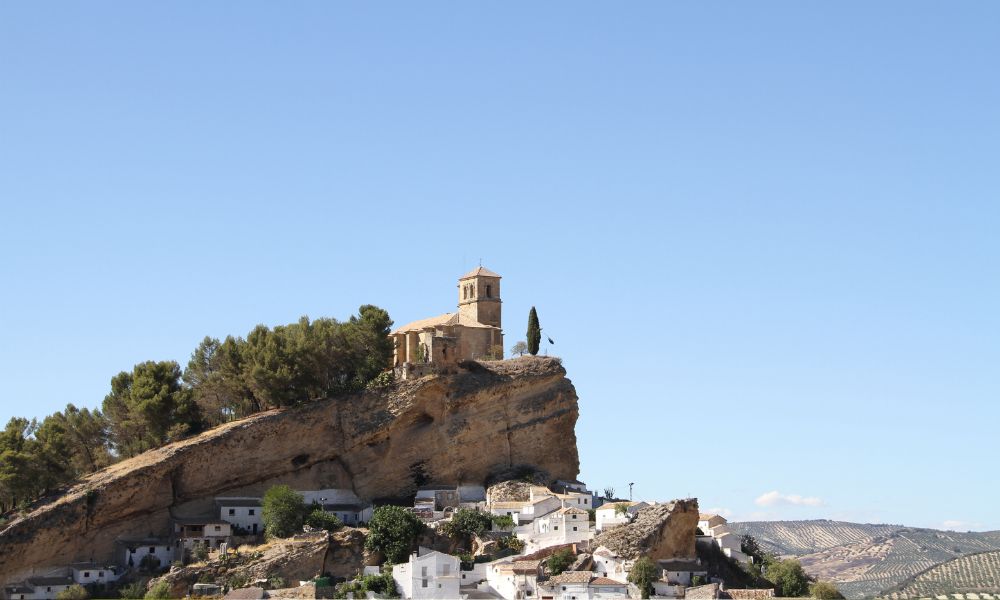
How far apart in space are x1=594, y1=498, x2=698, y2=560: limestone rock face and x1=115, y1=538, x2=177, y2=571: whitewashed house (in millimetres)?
18981

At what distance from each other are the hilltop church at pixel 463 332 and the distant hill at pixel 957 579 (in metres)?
49.8

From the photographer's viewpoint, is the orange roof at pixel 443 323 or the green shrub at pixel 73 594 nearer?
the green shrub at pixel 73 594

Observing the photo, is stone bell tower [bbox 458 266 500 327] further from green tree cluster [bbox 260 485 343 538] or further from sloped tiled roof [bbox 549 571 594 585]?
sloped tiled roof [bbox 549 571 594 585]

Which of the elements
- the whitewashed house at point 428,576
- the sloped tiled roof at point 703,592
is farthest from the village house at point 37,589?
the sloped tiled roof at point 703,592

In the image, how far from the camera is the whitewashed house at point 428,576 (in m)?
52.4

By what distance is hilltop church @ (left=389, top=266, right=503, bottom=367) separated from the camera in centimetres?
6612

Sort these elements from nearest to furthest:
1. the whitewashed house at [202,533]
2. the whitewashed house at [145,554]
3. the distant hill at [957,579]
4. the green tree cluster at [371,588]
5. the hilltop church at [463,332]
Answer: the green tree cluster at [371,588] < the whitewashed house at [145,554] < the whitewashed house at [202,533] < the hilltop church at [463,332] < the distant hill at [957,579]

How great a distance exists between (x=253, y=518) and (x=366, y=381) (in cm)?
946

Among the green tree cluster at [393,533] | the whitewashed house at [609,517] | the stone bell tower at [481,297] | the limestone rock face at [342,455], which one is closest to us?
the green tree cluster at [393,533]

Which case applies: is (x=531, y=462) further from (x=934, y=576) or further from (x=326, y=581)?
(x=934, y=576)

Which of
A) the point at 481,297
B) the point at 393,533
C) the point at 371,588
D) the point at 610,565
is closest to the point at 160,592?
the point at 371,588

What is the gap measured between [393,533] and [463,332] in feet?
53.4

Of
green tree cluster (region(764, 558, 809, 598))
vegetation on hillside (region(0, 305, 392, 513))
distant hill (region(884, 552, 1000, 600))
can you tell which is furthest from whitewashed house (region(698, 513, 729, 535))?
distant hill (region(884, 552, 1000, 600))

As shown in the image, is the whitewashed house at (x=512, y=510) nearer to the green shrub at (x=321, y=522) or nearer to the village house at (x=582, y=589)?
the village house at (x=582, y=589)
